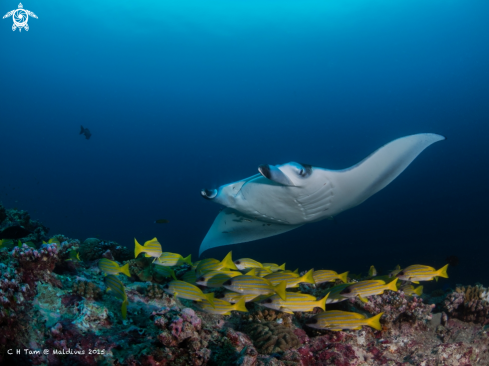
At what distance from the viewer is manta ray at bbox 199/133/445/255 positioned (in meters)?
3.21

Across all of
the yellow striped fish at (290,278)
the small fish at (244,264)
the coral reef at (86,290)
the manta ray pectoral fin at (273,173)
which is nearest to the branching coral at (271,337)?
the yellow striped fish at (290,278)

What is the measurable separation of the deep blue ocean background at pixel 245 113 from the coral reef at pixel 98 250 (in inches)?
723

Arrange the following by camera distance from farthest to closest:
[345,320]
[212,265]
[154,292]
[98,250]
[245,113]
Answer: [245,113] → [98,250] → [212,265] → [154,292] → [345,320]

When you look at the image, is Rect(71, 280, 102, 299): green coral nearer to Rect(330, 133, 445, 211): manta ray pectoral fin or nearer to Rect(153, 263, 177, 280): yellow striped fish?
Rect(153, 263, 177, 280): yellow striped fish

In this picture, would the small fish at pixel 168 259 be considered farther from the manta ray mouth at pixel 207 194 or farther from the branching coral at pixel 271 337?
the branching coral at pixel 271 337

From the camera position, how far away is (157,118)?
11938 cm

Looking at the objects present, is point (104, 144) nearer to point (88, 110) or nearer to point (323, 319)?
point (88, 110)

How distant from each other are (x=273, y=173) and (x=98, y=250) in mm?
4661

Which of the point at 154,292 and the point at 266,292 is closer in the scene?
the point at 266,292

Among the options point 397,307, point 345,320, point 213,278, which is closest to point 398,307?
point 397,307

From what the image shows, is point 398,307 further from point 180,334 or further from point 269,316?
point 180,334

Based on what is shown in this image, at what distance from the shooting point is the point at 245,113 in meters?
111

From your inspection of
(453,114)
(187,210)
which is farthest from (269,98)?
(453,114)

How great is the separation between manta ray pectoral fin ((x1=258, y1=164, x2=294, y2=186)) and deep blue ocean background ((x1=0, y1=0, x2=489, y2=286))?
766 inches
